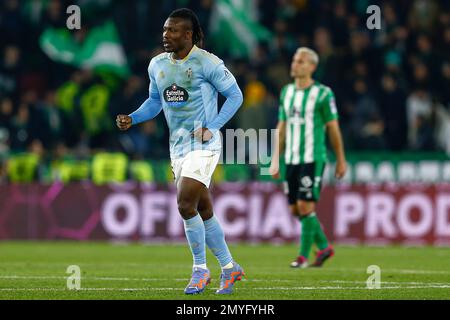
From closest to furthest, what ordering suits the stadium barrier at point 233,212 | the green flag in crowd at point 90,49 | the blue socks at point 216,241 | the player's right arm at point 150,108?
the blue socks at point 216,241 → the player's right arm at point 150,108 → the stadium barrier at point 233,212 → the green flag in crowd at point 90,49

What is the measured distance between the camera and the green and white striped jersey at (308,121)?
1270 cm

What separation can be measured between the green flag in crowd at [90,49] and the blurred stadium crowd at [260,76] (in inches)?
8.4

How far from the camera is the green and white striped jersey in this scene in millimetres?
12703

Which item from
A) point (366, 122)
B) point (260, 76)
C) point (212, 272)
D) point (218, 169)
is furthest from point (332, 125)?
point (260, 76)

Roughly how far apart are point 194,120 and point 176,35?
0.66m

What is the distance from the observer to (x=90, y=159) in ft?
61.4

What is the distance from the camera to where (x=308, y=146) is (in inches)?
500

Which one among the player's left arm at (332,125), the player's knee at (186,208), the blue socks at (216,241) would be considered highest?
the player's left arm at (332,125)

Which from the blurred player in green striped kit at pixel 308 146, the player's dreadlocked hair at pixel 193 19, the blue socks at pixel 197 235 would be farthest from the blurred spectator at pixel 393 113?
the blue socks at pixel 197 235

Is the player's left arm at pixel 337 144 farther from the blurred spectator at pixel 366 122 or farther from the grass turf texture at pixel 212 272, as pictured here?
the blurred spectator at pixel 366 122

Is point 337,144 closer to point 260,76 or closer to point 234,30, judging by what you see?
point 260,76

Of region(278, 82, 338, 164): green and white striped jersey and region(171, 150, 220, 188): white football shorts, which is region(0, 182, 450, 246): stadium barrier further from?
region(171, 150, 220, 188): white football shorts
